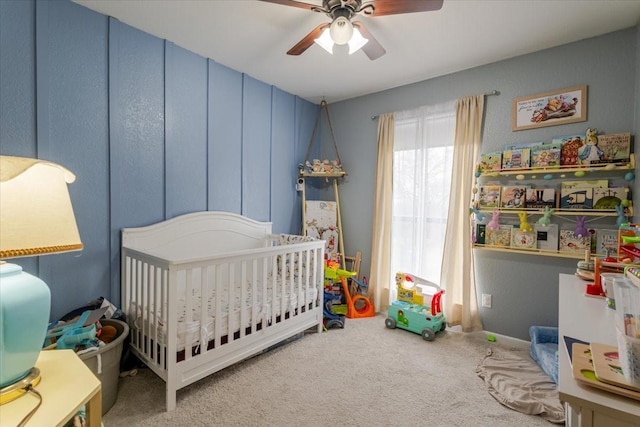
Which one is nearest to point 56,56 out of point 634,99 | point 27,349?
point 27,349

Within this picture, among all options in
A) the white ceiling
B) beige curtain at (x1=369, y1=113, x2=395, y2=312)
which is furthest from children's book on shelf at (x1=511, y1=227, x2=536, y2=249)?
the white ceiling

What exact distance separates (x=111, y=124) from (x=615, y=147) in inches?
143

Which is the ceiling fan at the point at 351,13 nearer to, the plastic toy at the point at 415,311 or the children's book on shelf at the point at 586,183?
the children's book on shelf at the point at 586,183

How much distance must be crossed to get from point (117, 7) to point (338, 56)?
1640mm

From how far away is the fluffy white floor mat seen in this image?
1650 millimetres

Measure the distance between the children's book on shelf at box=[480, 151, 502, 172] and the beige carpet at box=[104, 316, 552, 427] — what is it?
153cm

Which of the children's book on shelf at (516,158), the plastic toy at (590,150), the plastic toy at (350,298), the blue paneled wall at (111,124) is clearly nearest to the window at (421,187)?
the plastic toy at (350,298)

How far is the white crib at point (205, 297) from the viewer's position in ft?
5.60

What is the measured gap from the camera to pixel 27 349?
844mm

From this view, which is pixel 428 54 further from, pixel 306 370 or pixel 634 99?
pixel 306 370

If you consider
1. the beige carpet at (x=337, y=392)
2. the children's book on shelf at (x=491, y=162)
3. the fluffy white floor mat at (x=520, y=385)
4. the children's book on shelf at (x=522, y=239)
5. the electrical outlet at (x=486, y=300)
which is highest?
the children's book on shelf at (x=491, y=162)

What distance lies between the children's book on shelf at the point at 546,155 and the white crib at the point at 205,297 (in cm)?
191

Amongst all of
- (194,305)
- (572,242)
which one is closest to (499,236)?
(572,242)

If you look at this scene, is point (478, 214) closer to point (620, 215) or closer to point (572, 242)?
point (572, 242)
